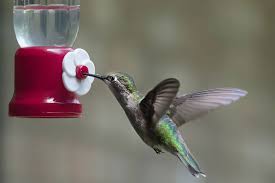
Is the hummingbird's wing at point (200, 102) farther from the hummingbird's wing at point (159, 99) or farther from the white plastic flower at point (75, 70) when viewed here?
the white plastic flower at point (75, 70)

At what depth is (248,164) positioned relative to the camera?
15.5 feet

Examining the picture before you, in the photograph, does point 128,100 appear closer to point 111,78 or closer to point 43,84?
point 111,78

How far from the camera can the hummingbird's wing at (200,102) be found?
2.45m

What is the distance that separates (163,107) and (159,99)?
0.11 feet

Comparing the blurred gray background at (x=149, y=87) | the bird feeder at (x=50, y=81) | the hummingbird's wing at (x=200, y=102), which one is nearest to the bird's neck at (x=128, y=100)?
the bird feeder at (x=50, y=81)

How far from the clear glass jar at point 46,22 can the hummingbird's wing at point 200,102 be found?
1.76 ft

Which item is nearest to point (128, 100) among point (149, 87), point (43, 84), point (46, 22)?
point (43, 84)

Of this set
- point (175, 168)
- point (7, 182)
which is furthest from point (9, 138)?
point (175, 168)

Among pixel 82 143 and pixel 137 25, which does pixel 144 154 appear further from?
pixel 137 25

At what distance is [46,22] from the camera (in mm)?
2754

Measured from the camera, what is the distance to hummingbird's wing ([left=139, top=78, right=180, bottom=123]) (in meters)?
2.09

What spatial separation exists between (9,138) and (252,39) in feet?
6.37

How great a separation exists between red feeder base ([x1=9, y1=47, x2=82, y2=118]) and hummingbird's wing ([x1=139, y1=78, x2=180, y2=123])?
28 cm

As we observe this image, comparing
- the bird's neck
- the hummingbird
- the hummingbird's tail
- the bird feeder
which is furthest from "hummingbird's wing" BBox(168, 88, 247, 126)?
the bird feeder
